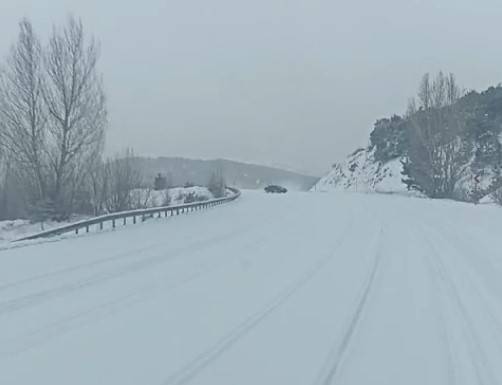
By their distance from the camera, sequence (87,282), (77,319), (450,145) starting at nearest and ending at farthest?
(77,319)
(87,282)
(450,145)

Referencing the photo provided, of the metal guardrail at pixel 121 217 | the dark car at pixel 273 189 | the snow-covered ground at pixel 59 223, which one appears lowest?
the dark car at pixel 273 189

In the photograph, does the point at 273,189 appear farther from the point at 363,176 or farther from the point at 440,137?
the point at 363,176

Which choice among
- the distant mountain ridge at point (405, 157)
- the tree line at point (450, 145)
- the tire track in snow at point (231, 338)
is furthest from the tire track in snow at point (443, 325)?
the tree line at point (450, 145)

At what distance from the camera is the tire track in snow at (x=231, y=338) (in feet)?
20.0

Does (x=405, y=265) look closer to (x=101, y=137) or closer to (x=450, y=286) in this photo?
(x=450, y=286)

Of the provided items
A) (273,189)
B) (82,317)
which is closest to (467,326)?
(82,317)

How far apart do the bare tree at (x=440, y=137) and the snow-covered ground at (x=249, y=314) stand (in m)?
39.6

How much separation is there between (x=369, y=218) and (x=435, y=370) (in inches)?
913

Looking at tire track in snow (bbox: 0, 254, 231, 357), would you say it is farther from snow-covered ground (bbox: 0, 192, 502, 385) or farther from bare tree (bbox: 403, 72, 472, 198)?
bare tree (bbox: 403, 72, 472, 198)

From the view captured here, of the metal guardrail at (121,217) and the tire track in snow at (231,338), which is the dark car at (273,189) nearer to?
the metal guardrail at (121,217)

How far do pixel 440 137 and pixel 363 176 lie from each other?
6343cm

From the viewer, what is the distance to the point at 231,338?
7562 mm

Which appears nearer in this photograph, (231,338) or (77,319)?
(231,338)

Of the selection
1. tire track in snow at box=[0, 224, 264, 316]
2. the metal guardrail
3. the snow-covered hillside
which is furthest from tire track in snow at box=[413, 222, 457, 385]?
the snow-covered hillside
